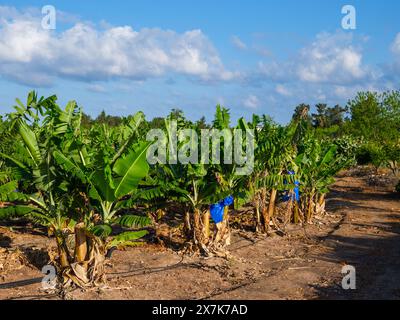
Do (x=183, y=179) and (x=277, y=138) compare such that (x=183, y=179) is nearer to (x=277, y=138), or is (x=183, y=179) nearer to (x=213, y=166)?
(x=213, y=166)

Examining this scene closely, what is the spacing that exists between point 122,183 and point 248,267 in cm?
361

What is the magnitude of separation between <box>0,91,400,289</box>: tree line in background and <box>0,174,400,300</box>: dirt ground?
1.39 ft

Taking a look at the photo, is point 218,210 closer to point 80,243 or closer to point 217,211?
point 217,211

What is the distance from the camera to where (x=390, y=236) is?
1215 cm

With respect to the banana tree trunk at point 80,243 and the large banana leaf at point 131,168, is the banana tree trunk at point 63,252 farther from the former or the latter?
the large banana leaf at point 131,168

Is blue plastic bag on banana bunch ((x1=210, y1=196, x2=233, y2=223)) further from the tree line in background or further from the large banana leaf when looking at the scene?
the large banana leaf

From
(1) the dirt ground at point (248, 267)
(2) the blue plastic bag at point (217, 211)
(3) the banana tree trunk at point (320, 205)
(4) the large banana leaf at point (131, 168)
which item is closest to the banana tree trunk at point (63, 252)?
(1) the dirt ground at point (248, 267)

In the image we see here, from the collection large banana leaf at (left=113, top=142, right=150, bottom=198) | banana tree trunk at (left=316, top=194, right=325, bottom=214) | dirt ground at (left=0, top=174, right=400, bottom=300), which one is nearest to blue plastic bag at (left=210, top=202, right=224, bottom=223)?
dirt ground at (left=0, top=174, right=400, bottom=300)

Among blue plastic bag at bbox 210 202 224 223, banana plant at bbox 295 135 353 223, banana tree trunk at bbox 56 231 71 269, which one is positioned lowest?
banana tree trunk at bbox 56 231 71 269

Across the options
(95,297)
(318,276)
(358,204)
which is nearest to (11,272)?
(95,297)

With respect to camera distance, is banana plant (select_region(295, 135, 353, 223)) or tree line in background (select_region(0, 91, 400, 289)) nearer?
tree line in background (select_region(0, 91, 400, 289))

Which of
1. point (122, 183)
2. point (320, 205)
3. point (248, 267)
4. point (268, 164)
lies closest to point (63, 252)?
point (122, 183)

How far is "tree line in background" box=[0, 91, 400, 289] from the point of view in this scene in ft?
23.5
